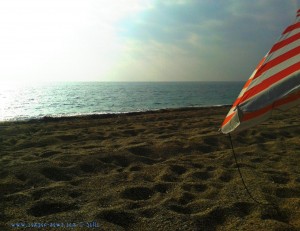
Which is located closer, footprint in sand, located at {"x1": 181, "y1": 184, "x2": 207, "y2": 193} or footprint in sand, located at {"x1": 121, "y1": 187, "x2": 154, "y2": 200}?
footprint in sand, located at {"x1": 121, "y1": 187, "x2": 154, "y2": 200}

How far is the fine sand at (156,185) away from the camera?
404cm

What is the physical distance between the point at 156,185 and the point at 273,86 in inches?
123

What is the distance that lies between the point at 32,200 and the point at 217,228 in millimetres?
2943

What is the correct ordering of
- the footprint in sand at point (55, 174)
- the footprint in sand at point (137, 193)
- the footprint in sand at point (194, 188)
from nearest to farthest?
the footprint in sand at point (137, 193), the footprint in sand at point (194, 188), the footprint in sand at point (55, 174)

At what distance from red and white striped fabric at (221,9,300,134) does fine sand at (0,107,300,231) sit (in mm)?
1598

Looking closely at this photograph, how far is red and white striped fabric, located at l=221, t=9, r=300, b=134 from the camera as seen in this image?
2729 millimetres

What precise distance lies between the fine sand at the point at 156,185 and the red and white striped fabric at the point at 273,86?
1598 millimetres

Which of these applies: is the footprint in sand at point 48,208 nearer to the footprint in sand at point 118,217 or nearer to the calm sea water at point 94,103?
the footprint in sand at point 118,217

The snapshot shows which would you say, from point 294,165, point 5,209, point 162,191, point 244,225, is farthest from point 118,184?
point 294,165

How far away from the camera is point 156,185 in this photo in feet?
17.3

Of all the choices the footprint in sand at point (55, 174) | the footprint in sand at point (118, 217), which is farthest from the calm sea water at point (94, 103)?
the footprint in sand at point (118, 217)

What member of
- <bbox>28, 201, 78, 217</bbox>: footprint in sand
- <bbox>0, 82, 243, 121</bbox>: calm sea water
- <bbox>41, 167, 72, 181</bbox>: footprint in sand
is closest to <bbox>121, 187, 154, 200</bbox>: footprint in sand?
<bbox>28, 201, 78, 217</bbox>: footprint in sand

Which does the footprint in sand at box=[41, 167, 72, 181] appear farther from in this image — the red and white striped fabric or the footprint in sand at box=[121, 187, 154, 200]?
the red and white striped fabric

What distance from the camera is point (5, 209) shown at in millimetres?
4445
